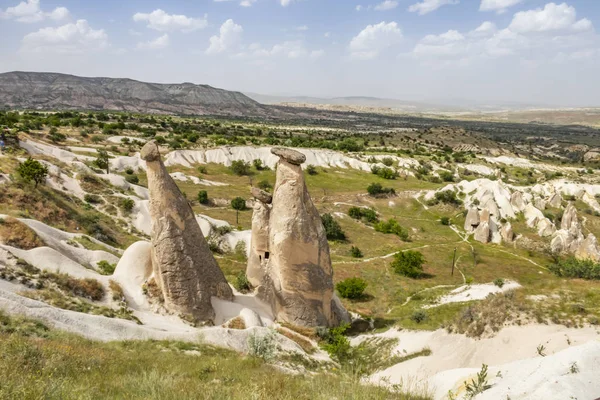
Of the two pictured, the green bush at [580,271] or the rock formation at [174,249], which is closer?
the rock formation at [174,249]

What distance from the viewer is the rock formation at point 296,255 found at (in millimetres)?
17672

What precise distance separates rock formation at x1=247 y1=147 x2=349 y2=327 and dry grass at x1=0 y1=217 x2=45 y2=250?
1157cm

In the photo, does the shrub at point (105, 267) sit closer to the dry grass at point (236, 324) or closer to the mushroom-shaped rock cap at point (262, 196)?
the dry grass at point (236, 324)

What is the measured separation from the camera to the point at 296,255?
17922mm

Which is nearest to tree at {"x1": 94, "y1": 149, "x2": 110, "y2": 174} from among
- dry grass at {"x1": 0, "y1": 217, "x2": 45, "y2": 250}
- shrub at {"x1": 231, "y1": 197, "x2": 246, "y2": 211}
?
shrub at {"x1": 231, "y1": 197, "x2": 246, "y2": 211}

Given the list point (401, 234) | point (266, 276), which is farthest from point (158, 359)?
point (401, 234)

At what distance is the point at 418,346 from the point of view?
15.7m

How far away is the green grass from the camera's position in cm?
603

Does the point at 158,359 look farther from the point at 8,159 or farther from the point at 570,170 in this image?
the point at 570,170

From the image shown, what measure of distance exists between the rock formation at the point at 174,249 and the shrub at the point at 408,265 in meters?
21.8

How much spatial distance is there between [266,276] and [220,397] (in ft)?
44.0

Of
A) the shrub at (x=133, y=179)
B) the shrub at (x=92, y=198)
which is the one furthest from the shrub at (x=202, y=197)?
the shrub at (x=92, y=198)

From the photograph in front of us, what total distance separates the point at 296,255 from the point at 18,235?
1357 centimetres

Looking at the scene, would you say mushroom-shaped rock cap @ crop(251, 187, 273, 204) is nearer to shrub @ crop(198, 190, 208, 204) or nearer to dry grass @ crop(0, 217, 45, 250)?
dry grass @ crop(0, 217, 45, 250)
